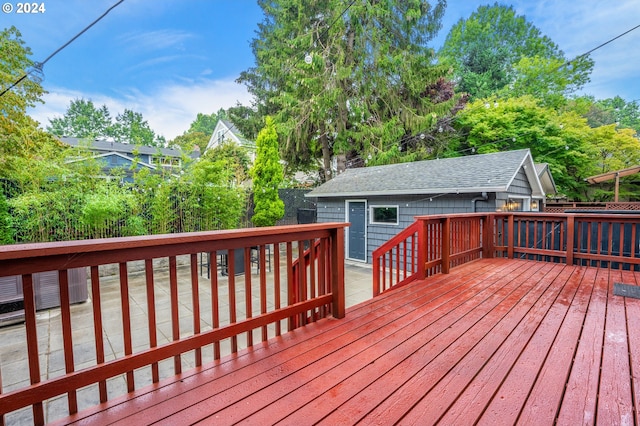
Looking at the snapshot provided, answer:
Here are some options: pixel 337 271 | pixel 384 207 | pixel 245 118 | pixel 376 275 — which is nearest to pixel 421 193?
pixel 384 207

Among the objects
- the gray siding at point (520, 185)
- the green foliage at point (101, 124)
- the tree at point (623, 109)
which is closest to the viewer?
the gray siding at point (520, 185)

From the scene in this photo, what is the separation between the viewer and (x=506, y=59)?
20828 mm

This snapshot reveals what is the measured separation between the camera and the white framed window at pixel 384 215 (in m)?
7.94

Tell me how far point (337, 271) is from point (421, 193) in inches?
208

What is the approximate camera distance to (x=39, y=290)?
4441 millimetres

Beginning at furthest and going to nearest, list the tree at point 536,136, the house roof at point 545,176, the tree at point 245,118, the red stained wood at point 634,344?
the tree at point 245,118, the tree at point 536,136, the house roof at point 545,176, the red stained wood at point 634,344

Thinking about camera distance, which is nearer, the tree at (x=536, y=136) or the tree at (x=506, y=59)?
the tree at (x=536, y=136)

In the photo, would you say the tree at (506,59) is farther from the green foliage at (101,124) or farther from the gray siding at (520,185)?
the green foliage at (101,124)

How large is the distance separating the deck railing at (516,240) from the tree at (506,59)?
1559 centimetres

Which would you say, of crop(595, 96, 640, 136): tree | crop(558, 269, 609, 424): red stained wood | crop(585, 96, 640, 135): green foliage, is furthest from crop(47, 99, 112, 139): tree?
crop(595, 96, 640, 136): tree

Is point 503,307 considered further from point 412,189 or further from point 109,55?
point 109,55

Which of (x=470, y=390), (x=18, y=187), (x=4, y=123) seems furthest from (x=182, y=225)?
(x=470, y=390)

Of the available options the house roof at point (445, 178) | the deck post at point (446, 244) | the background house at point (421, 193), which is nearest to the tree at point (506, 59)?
the background house at point (421, 193)

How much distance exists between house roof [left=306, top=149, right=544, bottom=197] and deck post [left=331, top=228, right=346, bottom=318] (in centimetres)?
485
